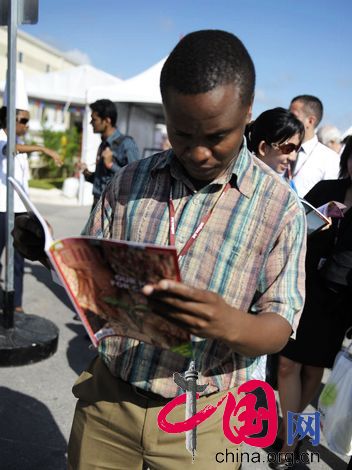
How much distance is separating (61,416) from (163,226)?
2218 mm

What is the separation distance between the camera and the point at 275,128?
309 cm

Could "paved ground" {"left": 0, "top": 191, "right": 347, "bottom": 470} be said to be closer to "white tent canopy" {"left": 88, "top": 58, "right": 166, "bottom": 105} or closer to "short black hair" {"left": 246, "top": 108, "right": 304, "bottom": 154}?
"short black hair" {"left": 246, "top": 108, "right": 304, "bottom": 154}

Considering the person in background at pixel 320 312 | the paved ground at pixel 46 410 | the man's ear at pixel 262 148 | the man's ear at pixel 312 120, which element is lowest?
the paved ground at pixel 46 410

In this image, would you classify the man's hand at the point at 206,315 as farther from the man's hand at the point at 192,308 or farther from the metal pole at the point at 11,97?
the metal pole at the point at 11,97

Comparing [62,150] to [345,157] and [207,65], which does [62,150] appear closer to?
[345,157]

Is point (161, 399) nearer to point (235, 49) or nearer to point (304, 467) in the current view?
point (235, 49)

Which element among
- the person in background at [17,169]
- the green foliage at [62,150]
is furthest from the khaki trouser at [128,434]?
the green foliage at [62,150]

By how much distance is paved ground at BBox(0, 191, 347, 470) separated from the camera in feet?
8.84

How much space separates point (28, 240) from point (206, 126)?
634 millimetres

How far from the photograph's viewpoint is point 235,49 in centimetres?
120

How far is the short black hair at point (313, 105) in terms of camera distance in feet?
15.4

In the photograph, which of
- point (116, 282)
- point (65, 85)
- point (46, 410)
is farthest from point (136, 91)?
point (116, 282)

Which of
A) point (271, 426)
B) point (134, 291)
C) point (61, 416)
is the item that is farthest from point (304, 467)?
point (134, 291)

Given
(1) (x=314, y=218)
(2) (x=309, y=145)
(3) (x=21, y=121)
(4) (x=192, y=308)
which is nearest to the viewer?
(4) (x=192, y=308)
